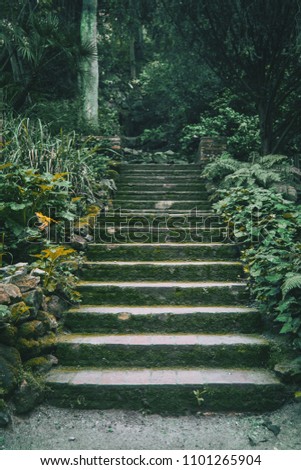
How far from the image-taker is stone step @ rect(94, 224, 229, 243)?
4.55 metres

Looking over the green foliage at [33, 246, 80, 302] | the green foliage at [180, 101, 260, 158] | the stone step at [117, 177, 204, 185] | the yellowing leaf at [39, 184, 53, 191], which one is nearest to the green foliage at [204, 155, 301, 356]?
the stone step at [117, 177, 204, 185]

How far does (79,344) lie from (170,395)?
33.5 inches

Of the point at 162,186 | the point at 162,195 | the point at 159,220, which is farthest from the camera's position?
the point at 162,186

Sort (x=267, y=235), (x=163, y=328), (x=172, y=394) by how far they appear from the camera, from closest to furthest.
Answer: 1. (x=172, y=394)
2. (x=163, y=328)
3. (x=267, y=235)

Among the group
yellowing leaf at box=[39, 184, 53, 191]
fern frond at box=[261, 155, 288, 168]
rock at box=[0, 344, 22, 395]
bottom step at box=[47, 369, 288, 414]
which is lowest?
bottom step at box=[47, 369, 288, 414]

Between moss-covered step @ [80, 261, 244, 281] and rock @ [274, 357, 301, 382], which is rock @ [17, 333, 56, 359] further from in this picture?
rock @ [274, 357, 301, 382]

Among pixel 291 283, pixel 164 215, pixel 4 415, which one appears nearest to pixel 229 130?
pixel 164 215

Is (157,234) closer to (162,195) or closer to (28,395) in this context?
(162,195)

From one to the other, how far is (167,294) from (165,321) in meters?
0.37

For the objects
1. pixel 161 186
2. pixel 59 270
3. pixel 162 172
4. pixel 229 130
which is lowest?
pixel 59 270

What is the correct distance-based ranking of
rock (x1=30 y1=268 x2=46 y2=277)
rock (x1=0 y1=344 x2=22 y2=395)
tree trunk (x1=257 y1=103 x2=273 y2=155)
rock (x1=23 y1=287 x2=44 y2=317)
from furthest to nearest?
tree trunk (x1=257 y1=103 x2=273 y2=155), rock (x1=30 y1=268 x2=46 y2=277), rock (x1=23 y1=287 x2=44 y2=317), rock (x1=0 y1=344 x2=22 y2=395)

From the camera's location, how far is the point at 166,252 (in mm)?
4184

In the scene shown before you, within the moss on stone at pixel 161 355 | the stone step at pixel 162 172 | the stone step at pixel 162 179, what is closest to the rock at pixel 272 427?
the moss on stone at pixel 161 355

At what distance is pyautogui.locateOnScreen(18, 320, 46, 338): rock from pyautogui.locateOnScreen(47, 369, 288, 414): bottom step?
0.37 m
